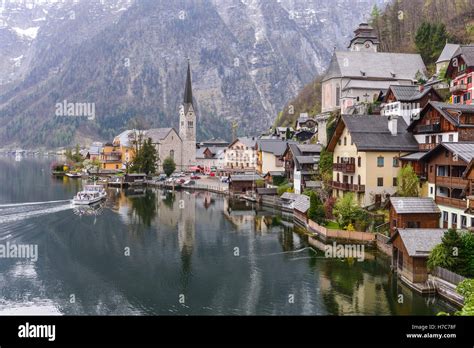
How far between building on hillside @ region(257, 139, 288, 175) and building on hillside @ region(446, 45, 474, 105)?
32478mm

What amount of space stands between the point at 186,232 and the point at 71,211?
59.5ft

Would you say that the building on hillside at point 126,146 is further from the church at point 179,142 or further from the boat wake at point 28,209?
the boat wake at point 28,209

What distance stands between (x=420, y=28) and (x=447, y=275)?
70.4m

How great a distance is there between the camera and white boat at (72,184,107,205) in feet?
204

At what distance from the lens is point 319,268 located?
3275cm

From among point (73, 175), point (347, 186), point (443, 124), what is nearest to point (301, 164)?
point (347, 186)

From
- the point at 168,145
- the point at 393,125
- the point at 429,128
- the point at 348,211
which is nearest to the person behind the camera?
the point at 348,211

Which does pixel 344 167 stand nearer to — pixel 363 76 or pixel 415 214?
pixel 415 214

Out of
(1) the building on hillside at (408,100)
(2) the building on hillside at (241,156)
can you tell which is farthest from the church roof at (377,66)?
(1) the building on hillside at (408,100)

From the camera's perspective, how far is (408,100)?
5112cm

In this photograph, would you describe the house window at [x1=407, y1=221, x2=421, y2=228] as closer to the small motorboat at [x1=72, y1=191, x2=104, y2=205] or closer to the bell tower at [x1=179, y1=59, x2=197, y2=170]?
the small motorboat at [x1=72, y1=191, x2=104, y2=205]

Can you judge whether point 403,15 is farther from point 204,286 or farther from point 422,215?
point 204,286
